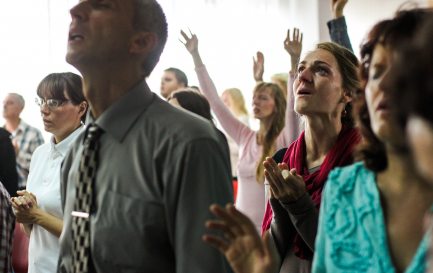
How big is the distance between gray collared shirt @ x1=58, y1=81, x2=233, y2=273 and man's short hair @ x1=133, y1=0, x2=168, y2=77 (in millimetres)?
229

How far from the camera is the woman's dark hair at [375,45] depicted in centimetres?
123

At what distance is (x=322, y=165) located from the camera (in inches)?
83.4

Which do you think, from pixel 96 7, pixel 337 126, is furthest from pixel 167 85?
pixel 96 7

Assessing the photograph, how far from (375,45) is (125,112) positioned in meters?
0.64

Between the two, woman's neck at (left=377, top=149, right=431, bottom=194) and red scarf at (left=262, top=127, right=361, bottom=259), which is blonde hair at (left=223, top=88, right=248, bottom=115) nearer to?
red scarf at (left=262, top=127, right=361, bottom=259)

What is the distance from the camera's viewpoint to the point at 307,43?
7121 mm

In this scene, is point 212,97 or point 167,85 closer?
point 212,97

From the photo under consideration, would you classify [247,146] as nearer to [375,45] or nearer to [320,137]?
[320,137]

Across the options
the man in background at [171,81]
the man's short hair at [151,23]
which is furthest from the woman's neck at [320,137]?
the man in background at [171,81]

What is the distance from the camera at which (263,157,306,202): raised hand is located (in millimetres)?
1913

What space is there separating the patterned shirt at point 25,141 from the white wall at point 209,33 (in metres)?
0.39

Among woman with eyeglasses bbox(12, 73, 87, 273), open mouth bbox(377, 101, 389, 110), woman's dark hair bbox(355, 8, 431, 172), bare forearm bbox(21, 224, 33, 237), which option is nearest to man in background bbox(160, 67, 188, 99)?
woman with eyeglasses bbox(12, 73, 87, 273)

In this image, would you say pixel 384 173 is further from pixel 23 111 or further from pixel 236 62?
pixel 236 62

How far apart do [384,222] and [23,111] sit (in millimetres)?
5018
